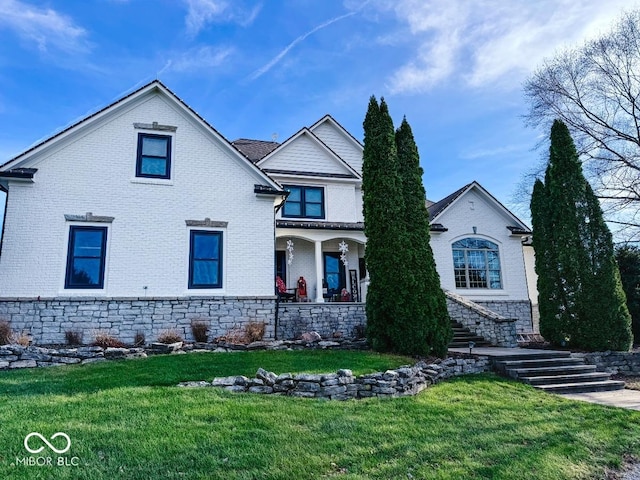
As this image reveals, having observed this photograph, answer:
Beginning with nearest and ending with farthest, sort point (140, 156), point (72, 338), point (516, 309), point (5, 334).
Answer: point (5, 334), point (72, 338), point (140, 156), point (516, 309)

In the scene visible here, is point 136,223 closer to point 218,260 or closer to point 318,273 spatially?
point 218,260

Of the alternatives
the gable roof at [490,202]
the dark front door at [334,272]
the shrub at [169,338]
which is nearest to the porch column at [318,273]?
the dark front door at [334,272]

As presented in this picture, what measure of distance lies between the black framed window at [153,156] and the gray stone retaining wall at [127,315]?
3888 millimetres

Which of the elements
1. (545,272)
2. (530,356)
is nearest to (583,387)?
(530,356)

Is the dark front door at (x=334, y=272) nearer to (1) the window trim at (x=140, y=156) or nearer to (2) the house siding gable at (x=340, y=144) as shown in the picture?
(2) the house siding gable at (x=340, y=144)

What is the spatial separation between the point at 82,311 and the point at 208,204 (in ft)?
15.0

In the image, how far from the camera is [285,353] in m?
9.77

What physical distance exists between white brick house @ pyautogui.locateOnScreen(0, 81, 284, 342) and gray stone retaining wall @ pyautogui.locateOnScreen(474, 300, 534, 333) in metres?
10.5

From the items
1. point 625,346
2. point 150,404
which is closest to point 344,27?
point 150,404

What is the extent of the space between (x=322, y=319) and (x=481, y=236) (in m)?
9.05

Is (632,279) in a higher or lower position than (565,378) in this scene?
higher

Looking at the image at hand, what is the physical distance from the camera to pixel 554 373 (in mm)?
9812

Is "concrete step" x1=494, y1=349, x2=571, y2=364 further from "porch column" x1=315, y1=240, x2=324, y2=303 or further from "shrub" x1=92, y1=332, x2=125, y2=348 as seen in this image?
"shrub" x1=92, y1=332, x2=125, y2=348

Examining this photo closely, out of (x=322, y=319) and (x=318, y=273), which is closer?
(x=322, y=319)
